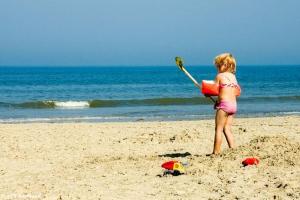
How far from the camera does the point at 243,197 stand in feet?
19.5

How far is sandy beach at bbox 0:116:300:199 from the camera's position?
629cm

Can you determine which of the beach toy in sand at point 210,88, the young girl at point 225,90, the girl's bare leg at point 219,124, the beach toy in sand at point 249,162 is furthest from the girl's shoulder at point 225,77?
the beach toy in sand at point 249,162

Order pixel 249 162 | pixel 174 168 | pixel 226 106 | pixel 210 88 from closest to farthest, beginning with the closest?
pixel 174 168 < pixel 249 162 < pixel 210 88 < pixel 226 106

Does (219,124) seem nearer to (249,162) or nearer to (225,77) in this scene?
(225,77)

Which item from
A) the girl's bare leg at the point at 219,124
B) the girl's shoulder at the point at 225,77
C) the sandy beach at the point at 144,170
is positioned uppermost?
the girl's shoulder at the point at 225,77

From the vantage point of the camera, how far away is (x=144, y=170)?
7531mm

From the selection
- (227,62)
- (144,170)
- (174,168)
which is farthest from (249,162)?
(227,62)

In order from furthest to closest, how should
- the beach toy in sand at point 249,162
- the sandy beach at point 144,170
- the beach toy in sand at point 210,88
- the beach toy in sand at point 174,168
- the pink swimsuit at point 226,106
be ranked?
the pink swimsuit at point 226,106 < the beach toy in sand at point 210,88 < the beach toy in sand at point 249,162 < the beach toy in sand at point 174,168 < the sandy beach at point 144,170

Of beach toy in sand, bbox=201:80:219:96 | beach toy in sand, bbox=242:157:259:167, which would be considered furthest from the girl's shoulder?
beach toy in sand, bbox=242:157:259:167

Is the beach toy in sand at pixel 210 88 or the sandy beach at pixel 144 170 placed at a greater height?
the beach toy in sand at pixel 210 88

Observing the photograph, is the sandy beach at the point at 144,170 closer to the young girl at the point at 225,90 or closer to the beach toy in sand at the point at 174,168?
the beach toy in sand at the point at 174,168

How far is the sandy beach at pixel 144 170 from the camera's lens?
20.6 ft

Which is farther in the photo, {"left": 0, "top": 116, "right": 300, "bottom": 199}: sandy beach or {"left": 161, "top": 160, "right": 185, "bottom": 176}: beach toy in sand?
{"left": 161, "top": 160, "right": 185, "bottom": 176}: beach toy in sand

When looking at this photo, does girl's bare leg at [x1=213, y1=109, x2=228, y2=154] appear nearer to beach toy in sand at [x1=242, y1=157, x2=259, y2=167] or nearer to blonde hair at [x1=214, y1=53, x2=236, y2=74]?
blonde hair at [x1=214, y1=53, x2=236, y2=74]
